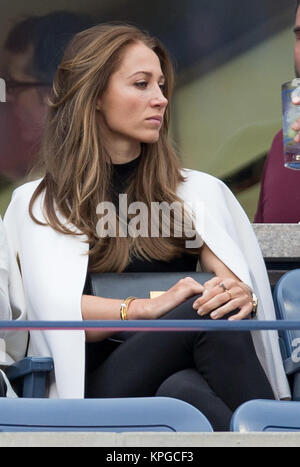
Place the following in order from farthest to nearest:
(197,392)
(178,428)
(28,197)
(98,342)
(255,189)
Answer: (255,189) < (28,197) < (98,342) < (197,392) < (178,428)

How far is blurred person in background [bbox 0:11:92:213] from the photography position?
4758 millimetres

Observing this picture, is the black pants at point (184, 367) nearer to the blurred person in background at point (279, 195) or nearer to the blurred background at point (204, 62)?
the blurred person in background at point (279, 195)

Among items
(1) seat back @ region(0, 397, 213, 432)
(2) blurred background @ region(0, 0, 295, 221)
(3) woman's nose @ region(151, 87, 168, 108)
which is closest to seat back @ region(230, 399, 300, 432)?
(1) seat back @ region(0, 397, 213, 432)

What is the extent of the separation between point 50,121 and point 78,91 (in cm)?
12

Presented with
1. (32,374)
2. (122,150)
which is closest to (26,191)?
(122,150)

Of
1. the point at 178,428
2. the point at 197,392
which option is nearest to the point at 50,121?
the point at 197,392

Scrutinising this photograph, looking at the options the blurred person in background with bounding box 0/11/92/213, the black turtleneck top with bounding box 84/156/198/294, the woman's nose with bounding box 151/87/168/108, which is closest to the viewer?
the black turtleneck top with bounding box 84/156/198/294

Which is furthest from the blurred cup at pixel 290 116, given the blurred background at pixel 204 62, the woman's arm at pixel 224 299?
the blurred background at pixel 204 62

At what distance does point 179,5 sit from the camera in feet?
15.8

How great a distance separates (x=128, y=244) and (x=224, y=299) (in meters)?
0.35

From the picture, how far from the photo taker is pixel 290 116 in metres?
3.17

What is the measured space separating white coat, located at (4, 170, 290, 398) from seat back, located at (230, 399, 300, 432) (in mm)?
763

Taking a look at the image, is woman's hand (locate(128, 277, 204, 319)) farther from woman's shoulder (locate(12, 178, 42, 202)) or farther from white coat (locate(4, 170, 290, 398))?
woman's shoulder (locate(12, 178, 42, 202))
